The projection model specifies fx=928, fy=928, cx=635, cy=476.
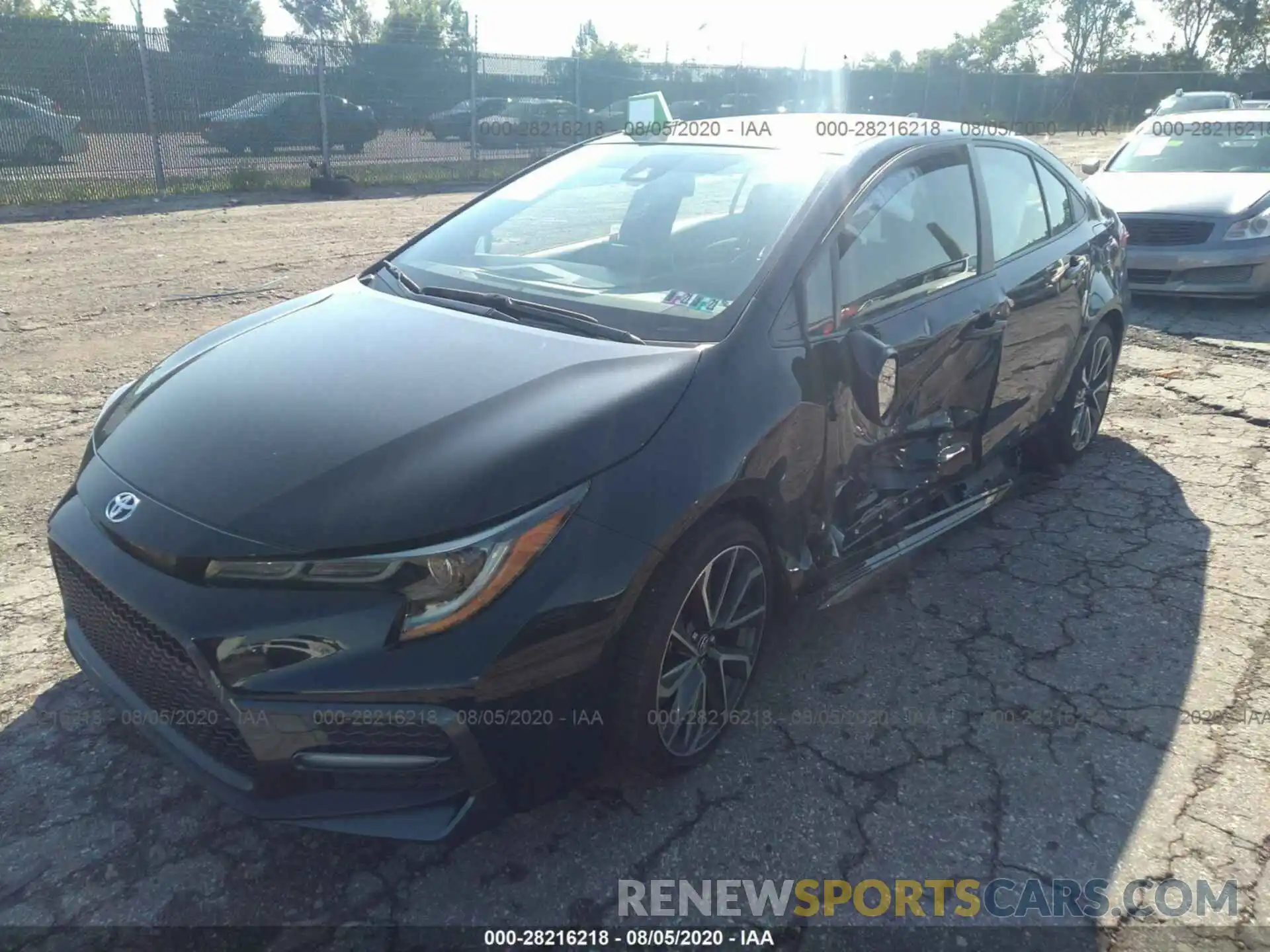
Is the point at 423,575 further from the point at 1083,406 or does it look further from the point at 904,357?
the point at 1083,406

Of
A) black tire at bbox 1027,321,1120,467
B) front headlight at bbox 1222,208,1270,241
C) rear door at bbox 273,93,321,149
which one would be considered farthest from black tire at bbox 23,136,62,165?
front headlight at bbox 1222,208,1270,241

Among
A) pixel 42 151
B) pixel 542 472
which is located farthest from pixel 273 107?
pixel 542 472

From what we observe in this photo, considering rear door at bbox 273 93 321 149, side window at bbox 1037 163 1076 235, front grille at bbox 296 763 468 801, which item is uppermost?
rear door at bbox 273 93 321 149

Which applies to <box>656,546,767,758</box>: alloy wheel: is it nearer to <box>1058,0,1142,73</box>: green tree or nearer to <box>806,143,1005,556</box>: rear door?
<box>806,143,1005,556</box>: rear door

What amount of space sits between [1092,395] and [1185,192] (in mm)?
4594

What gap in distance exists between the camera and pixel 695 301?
2773mm

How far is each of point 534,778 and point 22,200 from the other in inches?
564

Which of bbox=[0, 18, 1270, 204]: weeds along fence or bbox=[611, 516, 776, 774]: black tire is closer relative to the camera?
bbox=[611, 516, 776, 774]: black tire

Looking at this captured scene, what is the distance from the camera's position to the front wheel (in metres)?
4.49

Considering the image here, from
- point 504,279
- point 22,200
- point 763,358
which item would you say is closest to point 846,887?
point 763,358

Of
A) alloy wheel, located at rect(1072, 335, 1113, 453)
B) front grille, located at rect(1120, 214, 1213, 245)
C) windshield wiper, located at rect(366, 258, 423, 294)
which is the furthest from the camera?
front grille, located at rect(1120, 214, 1213, 245)

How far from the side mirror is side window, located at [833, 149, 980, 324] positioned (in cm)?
10

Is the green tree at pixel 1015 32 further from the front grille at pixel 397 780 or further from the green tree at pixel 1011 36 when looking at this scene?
the front grille at pixel 397 780

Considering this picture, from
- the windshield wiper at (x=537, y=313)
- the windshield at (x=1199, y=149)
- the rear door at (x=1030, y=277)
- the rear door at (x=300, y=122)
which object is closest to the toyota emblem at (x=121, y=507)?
the windshield wiper at (x=537, y=313)
